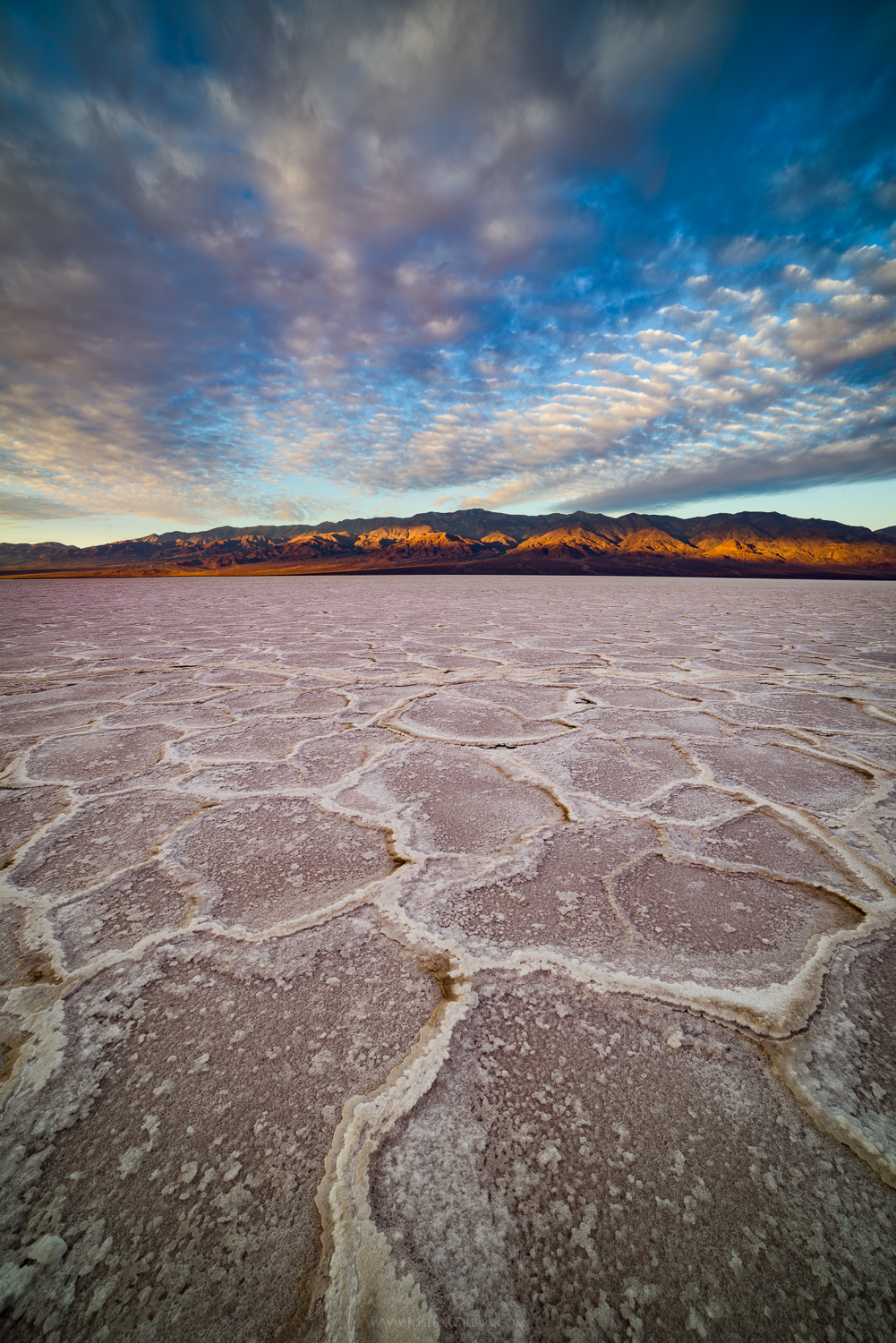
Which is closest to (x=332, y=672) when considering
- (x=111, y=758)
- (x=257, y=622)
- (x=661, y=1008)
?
(x=111, y=758)

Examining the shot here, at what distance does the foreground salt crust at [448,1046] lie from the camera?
1.53ft

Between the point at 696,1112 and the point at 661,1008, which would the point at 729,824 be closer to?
the point at 661,1008

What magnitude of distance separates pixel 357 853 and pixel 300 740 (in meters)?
0.81

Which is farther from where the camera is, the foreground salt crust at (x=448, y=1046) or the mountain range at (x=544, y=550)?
the mountain range at (x=544, y=550)

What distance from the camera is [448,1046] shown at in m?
0.68

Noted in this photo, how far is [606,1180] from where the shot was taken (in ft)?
1.76

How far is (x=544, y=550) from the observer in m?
89.4

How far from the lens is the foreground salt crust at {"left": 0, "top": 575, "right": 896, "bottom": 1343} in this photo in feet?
1.53

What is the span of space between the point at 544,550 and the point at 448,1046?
93084 mm

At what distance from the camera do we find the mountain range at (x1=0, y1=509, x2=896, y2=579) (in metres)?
67.6

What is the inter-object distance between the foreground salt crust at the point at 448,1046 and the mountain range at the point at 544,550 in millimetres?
48919

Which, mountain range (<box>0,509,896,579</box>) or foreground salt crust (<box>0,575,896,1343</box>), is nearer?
foreground salt crust (<box>0,575,896,1343</box>)

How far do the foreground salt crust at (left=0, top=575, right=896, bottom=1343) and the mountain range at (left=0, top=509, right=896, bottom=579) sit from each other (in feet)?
160

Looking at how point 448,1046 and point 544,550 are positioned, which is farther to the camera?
point 544,550
